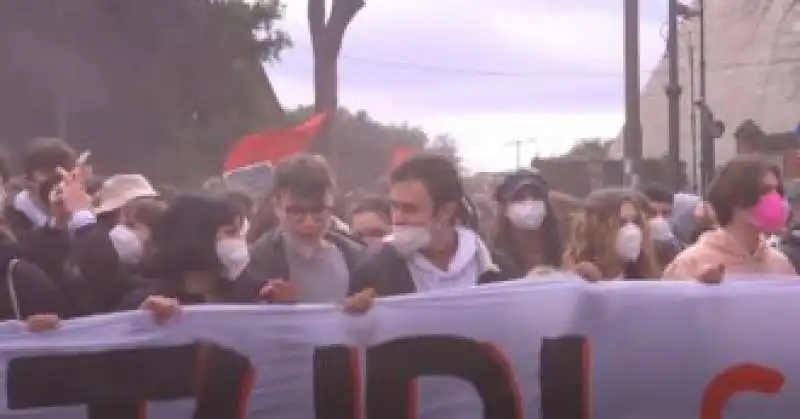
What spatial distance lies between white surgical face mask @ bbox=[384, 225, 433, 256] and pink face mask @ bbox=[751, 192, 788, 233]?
1125 millimetres

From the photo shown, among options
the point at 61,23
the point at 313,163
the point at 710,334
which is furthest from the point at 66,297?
the point at 61,23

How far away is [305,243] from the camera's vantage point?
4.96 metres

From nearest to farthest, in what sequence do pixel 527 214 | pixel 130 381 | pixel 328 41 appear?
pixel 130 381 < pixel 527 214 < pixel 328 41

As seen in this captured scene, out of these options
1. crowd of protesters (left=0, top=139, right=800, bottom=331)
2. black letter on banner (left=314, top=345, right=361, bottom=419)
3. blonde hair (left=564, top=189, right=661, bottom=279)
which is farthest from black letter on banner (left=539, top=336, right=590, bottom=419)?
blonde hair (left=564, top=189, right=661, bottom=279)

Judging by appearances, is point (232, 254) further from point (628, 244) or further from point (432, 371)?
point (628, 244)

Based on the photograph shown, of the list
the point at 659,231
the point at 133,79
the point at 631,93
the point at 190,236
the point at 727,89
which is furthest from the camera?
the point at 727,89

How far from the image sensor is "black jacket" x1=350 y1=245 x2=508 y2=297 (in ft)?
15.1

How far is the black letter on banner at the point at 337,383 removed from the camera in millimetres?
4332

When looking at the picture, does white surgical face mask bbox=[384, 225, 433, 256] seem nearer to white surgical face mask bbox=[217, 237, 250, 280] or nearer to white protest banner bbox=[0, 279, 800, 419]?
white protest banner bbox=[0, 279, 800, 419]

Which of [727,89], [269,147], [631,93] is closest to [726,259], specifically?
[269,147]

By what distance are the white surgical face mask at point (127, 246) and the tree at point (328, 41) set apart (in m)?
8.15

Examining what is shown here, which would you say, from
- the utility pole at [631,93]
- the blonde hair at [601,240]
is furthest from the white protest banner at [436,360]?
the utility pole at [631,93]

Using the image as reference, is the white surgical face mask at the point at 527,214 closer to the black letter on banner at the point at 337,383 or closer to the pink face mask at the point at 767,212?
the pink face mask at the point at 767,212

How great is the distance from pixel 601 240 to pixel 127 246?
1.75m
